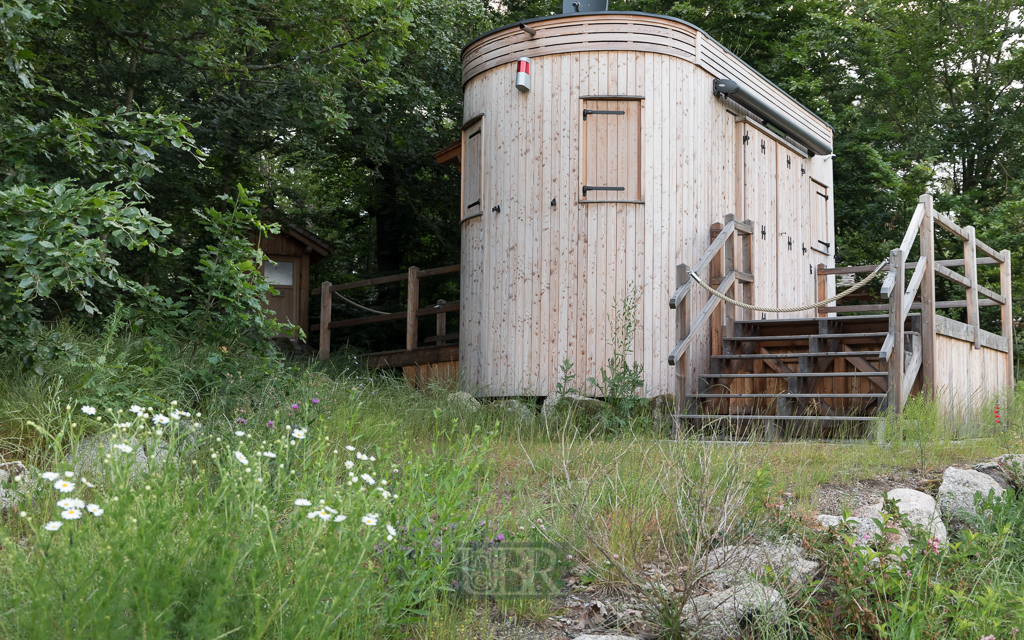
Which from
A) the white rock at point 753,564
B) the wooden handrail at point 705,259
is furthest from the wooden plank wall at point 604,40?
the white rock at point 753,564

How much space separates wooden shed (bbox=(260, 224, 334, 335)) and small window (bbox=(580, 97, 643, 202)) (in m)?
7.91

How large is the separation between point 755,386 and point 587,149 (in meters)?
3.05

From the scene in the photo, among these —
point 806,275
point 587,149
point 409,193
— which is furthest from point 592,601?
point 409,193

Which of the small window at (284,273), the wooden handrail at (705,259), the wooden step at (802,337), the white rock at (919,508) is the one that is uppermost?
the small window at (284,273)

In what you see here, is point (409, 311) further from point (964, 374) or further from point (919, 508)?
point (919, 508)

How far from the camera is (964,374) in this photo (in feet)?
28.0

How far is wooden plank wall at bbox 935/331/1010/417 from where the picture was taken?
25.1 ft

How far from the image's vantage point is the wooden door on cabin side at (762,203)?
9641 mm

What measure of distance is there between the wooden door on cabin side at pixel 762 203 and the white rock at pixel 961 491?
4.66m

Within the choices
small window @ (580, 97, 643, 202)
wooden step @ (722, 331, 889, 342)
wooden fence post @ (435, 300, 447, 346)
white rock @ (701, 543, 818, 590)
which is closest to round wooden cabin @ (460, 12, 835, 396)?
small window @ (580, 97, 643, 202)

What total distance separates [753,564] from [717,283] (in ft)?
18.2

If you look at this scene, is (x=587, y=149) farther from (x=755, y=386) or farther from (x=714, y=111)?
(x=755, y=386)

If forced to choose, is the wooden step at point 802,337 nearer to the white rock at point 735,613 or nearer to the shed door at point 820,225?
the shed door at point 820,225

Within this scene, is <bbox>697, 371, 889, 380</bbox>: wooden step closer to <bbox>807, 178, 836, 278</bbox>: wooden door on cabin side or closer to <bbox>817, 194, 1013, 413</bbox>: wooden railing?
<bbox>817, 194, 1013, 413</bbox>: wooden railing
